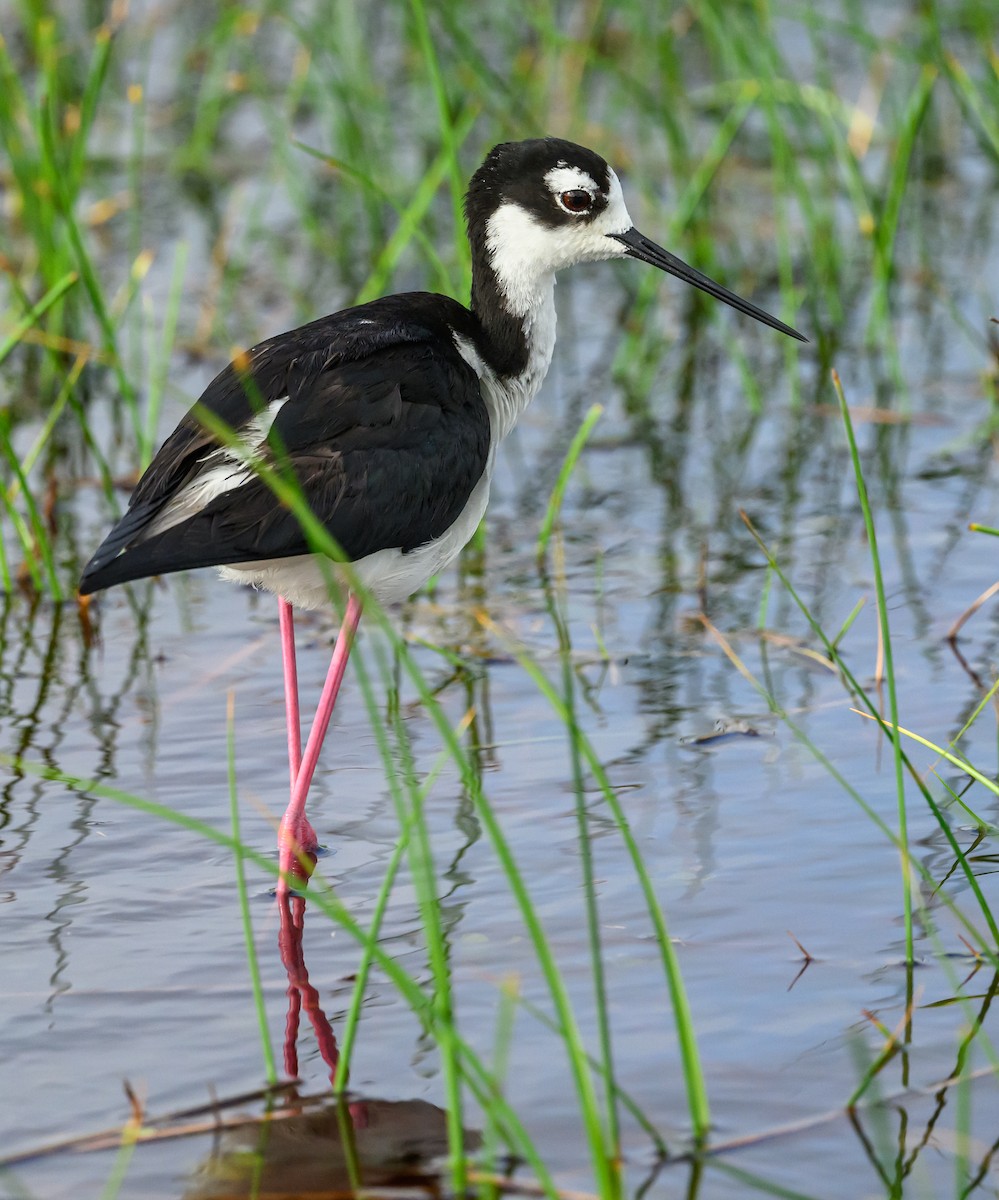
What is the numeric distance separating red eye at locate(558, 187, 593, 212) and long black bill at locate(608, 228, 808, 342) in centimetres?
13

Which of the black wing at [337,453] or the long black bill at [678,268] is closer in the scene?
the black wing at [337,453]

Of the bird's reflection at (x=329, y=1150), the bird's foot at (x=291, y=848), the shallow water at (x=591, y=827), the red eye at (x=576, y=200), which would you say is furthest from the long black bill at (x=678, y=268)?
the bird's reflection at (x=329, y=1150)

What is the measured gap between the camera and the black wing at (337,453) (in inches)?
151

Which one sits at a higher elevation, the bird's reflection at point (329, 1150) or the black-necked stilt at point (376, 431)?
the black-necked stilt at point (376, 431)

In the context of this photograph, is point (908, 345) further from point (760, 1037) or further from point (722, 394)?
point (760, 1037)

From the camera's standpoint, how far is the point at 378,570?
4.19 meters

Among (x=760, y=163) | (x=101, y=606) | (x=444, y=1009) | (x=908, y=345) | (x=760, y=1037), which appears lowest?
(x=760, y=1037)

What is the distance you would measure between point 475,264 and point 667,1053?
2.17 meters

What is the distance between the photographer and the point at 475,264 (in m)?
4.68

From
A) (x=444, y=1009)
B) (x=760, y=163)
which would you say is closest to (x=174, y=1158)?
(x=444, y=1009)

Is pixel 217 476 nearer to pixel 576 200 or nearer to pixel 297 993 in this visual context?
pixel 297 993

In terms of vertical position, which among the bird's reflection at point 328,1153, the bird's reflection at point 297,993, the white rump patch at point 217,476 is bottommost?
the bird's reflection at point 328,1153

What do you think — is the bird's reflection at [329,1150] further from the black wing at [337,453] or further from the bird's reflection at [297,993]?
the black wing at [337,453]

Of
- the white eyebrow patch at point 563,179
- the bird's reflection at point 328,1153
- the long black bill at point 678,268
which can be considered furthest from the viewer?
the long black bill at point 678,268
